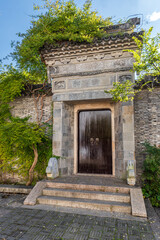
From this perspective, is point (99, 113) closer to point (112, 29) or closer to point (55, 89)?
point (55, 89)

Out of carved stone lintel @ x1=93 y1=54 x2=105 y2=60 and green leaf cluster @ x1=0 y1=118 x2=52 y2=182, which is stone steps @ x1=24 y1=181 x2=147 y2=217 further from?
carved stone lintel @ x1=93 y1=54 x2=105 y2=60

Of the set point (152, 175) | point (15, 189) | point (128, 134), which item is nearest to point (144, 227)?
point (152, 175)

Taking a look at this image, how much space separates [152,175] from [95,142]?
2.61 metres

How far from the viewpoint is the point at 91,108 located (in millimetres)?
7031

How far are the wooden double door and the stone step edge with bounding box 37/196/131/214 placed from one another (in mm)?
2645

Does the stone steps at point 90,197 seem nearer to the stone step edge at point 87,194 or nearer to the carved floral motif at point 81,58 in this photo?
the stone step edge at point 87,194

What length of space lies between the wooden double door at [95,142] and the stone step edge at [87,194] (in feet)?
7.43

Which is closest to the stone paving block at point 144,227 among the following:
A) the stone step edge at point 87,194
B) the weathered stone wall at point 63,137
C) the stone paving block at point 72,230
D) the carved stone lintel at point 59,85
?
the stone step edge at point 87,194

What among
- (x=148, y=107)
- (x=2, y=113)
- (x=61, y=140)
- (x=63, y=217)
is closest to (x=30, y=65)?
(x=2, y=113)

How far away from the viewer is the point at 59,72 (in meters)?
6.39

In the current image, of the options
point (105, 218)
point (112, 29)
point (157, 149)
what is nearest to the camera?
point (105, 218)

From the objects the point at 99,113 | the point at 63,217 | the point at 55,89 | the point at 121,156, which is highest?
the point at 55,89

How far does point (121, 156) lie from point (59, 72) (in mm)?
4181

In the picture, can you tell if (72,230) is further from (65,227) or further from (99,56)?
(99,56)
